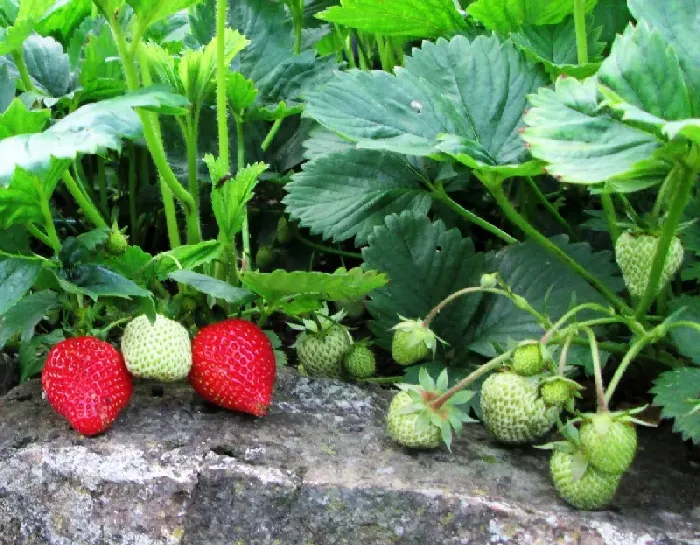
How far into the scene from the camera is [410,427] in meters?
0.83

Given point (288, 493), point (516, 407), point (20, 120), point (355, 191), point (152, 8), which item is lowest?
point (288, 493)

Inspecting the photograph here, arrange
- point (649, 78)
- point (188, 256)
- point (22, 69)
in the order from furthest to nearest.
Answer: point (22, 69) → point (188, 256) → point (649, 78)

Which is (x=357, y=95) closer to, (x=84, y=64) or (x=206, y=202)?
(x=84, y=64)

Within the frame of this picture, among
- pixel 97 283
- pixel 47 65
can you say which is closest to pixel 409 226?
pixel 97 283

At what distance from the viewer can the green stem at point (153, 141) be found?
2.89 feet

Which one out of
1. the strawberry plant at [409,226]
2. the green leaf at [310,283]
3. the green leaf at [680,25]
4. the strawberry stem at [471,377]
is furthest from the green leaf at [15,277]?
the green leaf at [680,25]

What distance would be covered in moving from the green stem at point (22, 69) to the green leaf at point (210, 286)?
359 millimetres

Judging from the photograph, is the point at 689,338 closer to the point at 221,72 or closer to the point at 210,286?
the point at 210,286

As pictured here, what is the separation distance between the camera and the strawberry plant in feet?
2.35

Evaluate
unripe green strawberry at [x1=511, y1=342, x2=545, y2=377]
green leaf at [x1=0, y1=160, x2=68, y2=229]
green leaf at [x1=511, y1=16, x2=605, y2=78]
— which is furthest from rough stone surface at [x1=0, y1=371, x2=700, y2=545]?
green leaf at [x1=511, y1=16, x2=605, y2=78]

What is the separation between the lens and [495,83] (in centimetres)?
101

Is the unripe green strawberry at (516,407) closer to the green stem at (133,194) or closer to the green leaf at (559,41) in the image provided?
the green leaf at (559,41)

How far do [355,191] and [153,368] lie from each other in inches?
15.5

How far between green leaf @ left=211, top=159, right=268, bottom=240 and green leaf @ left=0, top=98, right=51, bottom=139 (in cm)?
21
